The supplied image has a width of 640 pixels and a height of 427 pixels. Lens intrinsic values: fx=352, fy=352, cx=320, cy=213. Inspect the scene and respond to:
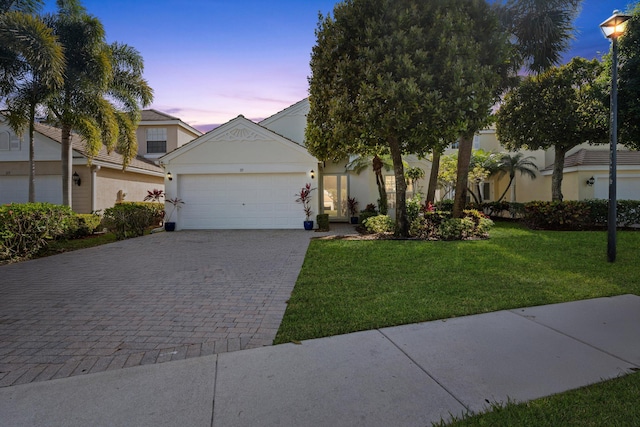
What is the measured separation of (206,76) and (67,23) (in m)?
6.12

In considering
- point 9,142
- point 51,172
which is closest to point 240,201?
point 51,172

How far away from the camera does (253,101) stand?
15.6 metres

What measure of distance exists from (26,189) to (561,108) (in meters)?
22.9

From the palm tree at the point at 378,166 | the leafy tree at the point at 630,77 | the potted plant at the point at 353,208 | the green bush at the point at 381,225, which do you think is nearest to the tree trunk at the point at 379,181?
the palm tree at the point at 378,166

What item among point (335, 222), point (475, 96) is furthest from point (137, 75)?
point (475, 96)

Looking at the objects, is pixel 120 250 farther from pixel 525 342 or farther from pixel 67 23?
pixel 525 342

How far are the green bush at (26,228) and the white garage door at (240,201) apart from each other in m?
5.26

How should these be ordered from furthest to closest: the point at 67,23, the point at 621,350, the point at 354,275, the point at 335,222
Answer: the point at 335,222
the point at 67,23
the point at 354,275
the point at 621,350

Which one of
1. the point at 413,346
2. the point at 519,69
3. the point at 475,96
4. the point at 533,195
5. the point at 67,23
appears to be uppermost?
the point at 67,23

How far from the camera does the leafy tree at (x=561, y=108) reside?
1429 centimetres

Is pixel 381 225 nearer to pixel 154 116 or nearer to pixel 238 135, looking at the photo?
pixel 238 135

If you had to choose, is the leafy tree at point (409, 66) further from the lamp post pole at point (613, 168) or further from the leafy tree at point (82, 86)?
the leafy tree at point (82, 86)

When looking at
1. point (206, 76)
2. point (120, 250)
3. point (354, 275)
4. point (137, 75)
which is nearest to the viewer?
point (354, 275)

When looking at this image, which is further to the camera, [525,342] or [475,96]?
[475,96]
